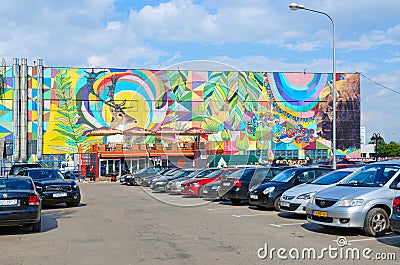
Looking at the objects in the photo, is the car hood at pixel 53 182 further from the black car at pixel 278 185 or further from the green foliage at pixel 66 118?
the green foliage at pixel 66 118

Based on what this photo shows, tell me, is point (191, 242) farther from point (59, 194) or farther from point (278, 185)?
point (59, 194)

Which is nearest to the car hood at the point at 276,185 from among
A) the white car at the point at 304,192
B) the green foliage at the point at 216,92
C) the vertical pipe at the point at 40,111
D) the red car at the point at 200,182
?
the white car at the point at 304,192

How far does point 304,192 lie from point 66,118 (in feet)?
189

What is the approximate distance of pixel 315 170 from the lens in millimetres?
17391

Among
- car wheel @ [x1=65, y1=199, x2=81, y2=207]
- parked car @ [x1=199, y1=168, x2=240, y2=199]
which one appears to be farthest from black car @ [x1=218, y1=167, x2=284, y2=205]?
car wheel @ [x1=65, y1=199, x2=81, y2=207]

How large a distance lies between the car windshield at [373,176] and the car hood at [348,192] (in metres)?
0.27

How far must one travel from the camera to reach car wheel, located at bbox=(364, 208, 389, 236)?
11.2 metres

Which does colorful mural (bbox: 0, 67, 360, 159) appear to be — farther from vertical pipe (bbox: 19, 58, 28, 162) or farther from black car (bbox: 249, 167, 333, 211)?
black car (bbox: 249, 167, 333, 211)

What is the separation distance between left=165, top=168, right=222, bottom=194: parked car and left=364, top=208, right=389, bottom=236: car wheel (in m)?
13.3

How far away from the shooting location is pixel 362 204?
36.9 feet

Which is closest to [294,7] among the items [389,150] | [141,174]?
[141,174]

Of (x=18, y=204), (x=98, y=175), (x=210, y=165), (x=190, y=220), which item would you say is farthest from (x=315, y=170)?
(x=98, y=175)

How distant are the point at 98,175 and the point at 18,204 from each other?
4616 cm

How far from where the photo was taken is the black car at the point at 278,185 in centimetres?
1653
